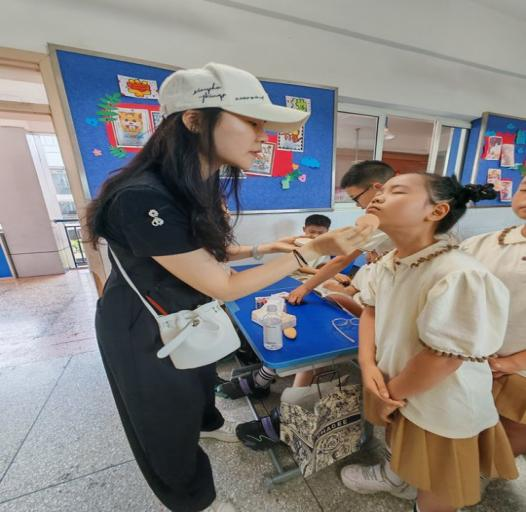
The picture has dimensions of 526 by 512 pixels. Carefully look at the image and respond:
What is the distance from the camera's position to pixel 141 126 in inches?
68.7

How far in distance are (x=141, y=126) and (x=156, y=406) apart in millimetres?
1871

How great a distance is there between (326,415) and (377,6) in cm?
318

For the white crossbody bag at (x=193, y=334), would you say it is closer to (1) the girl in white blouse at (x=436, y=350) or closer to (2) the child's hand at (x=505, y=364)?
(1) the girl in white blouse at (x=436, y=350)

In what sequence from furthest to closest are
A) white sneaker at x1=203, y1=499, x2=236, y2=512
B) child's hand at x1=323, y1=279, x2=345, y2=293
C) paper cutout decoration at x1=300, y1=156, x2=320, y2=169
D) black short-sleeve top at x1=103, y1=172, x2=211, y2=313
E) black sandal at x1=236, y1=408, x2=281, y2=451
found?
paper cutout decoration at x1=300, y1=156, x2=320, y2=169, child's hand at x1=323, y1=279, x2=345, y2=293, black sandal at x1=236, y1=408, x2=281, y2=451, white sneaker at x1=203, y1=499, x2=236, y2=512, black short-sleeve top at x1=103, y1=172, x2=211, y2=313

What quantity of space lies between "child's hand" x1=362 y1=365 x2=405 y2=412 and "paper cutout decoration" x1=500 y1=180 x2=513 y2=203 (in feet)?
12.5

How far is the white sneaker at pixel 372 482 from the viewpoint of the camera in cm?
99

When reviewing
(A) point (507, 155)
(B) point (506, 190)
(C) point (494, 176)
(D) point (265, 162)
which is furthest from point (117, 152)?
(B) point (506, 190)

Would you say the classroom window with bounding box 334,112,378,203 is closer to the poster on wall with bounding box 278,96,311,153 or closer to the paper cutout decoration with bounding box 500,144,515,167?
the poster on wall with bounding box 278,96,311,153

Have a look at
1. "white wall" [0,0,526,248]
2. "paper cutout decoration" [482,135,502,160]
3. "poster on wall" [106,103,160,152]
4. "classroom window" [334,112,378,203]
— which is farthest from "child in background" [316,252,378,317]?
"paper cutout decoration" [482,135,502,160]

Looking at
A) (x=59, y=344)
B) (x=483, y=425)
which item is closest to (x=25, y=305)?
(x=59, y=344)

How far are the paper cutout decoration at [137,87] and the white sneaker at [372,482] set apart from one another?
2583mm

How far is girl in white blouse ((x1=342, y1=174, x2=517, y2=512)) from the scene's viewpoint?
1.93ft

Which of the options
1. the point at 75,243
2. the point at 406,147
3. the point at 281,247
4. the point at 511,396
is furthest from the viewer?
the point at 406,147

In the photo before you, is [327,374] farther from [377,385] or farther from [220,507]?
[220,507]
